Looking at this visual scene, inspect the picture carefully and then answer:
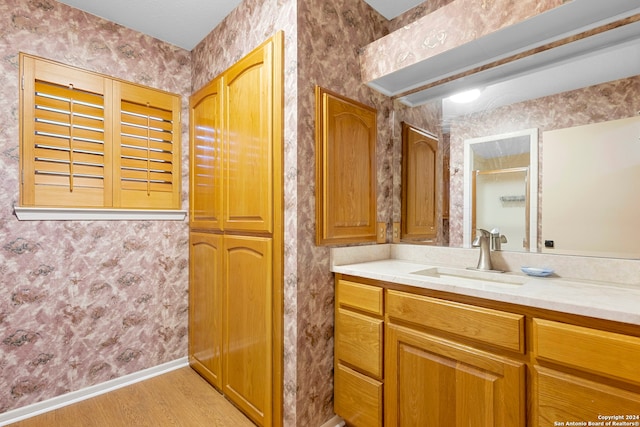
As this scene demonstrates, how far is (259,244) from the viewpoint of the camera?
176cm

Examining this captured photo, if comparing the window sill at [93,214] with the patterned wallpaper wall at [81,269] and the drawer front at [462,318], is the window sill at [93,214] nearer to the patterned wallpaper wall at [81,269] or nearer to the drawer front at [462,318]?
the patterned wallpaper wall at [81,269]

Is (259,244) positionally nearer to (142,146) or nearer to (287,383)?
(287,383)

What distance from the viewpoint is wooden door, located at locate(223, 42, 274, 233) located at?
170 cm

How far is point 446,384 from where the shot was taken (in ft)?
4.10

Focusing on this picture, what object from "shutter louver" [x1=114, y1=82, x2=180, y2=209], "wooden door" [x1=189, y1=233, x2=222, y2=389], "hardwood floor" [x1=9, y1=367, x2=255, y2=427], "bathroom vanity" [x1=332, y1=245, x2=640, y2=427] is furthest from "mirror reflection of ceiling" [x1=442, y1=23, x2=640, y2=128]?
"hardwood floor" [x1=9, y1=367, x2=255, y2=427]

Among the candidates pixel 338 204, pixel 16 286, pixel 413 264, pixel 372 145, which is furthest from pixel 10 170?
pixel 413 264

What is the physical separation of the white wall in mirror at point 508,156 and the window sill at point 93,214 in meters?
2.17

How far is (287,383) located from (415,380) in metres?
0.68

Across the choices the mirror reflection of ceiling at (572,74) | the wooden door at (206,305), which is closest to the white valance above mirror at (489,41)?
the mirror reflection of ceiling at (572,74)

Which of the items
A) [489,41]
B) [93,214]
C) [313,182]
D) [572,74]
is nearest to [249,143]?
[313,182]

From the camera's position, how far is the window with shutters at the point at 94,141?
190 cm

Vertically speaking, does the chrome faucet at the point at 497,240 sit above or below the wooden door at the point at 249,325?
above

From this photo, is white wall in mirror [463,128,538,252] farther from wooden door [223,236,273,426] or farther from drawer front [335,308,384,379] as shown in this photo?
wooden door [223,236,273,426]

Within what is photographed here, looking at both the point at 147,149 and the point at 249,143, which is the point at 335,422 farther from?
the point at 147,149
